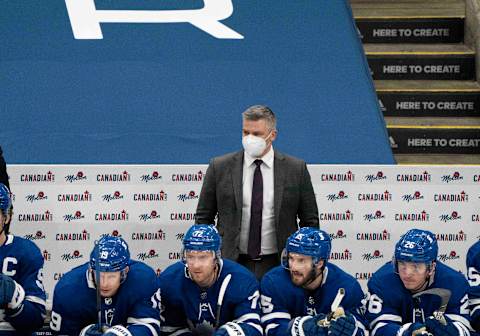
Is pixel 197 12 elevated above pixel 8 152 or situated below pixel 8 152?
above

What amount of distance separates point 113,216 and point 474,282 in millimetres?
2680

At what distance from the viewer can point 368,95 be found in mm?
10469

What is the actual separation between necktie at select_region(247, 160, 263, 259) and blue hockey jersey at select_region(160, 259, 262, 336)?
70 centimetres

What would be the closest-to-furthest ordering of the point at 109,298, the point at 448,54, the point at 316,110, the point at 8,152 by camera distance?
1. the point at 109,298
2. the point at 8,152
3. the point at 316,110
4. the point at 448,54

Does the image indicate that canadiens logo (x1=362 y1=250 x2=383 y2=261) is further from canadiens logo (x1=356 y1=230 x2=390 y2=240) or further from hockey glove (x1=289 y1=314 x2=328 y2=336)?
hockey glove (x1=289 y1=314 x2=328 y2=336)

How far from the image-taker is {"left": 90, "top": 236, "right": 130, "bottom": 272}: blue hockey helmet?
6762mm

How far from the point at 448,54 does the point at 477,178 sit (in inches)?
130

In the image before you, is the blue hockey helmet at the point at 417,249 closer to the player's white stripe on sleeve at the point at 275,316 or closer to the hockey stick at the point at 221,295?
the player's white stripe on sleeve at the point at 275,316

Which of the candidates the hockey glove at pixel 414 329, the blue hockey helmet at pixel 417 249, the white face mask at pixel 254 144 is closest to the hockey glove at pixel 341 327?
the hockey glove at pixel 414 329

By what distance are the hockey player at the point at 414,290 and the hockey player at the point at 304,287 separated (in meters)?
0.12

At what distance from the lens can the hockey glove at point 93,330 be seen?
6.78 metres

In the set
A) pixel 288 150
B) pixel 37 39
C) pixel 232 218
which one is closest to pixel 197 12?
pixel 37 39

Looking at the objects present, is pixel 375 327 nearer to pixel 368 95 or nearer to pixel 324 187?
pixel 324 187

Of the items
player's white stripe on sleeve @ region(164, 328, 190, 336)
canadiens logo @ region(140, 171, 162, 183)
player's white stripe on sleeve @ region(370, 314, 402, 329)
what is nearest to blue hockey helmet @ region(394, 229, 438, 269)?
player's white stripe on sleeve @ region(370, 314, 402, 329)
